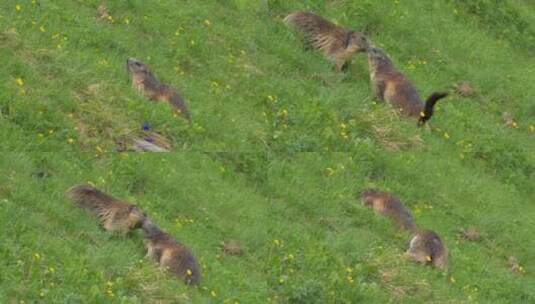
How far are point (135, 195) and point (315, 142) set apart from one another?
337 cm

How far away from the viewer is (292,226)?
704 inches

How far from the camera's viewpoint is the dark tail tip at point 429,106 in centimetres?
2133

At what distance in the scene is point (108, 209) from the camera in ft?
52.5

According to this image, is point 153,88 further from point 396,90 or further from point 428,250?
point 396,90

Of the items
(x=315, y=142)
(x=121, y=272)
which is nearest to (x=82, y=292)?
(x=121, y=272)

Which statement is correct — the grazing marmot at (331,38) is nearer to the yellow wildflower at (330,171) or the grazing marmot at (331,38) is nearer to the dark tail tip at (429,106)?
the dark tail tip at (429,106)

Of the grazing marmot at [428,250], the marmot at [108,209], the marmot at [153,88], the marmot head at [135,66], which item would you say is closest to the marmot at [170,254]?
the marmot at [108,209]

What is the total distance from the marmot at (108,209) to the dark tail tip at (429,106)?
635 centimetres

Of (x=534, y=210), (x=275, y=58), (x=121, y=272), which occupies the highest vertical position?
(x=121, y=272)

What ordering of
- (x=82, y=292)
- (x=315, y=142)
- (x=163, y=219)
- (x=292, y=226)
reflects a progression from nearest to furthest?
(x=82, y=292) < (x=163, y=219) < (x=292, y=226) < (x=315, y=142)

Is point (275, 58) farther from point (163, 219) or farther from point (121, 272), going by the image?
point (121, 272)

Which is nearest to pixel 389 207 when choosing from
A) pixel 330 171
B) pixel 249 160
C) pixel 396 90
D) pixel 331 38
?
pixel 330 171

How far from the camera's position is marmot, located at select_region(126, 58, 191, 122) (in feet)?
62.0

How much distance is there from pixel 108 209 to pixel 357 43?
728 centimetres
